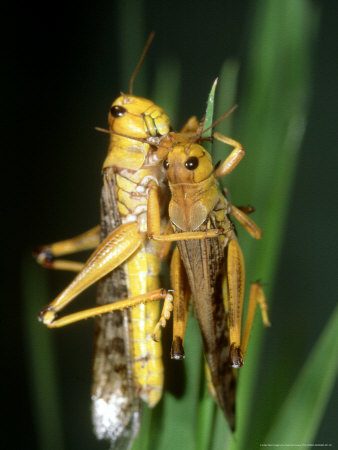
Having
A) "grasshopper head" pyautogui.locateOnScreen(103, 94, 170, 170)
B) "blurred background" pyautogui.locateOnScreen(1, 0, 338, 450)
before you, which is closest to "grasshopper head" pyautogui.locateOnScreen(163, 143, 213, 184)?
"blurred background" pyautogui.locateOnScreen(1, 0, 338, 450)

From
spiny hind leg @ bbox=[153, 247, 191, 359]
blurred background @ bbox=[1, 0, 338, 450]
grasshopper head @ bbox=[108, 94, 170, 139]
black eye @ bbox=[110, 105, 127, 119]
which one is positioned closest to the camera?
blurred background @ bbox=[1, 0, 338, 450]

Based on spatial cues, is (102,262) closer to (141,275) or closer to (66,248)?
(141,275)

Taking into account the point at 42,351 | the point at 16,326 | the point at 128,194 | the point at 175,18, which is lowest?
the point at 16,326

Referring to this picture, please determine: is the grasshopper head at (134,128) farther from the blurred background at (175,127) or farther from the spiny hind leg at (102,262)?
the spiny hind leg at (102,262)

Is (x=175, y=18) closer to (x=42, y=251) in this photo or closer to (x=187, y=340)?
(x=42, y=251)

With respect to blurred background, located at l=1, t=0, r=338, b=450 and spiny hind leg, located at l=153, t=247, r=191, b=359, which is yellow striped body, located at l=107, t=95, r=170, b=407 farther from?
spiny hind leg, located at l=153, t=247, r=191, b=359

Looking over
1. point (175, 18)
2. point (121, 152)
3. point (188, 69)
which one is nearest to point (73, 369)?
point (121, 152)

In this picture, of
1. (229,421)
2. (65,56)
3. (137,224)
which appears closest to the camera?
(229,421)
